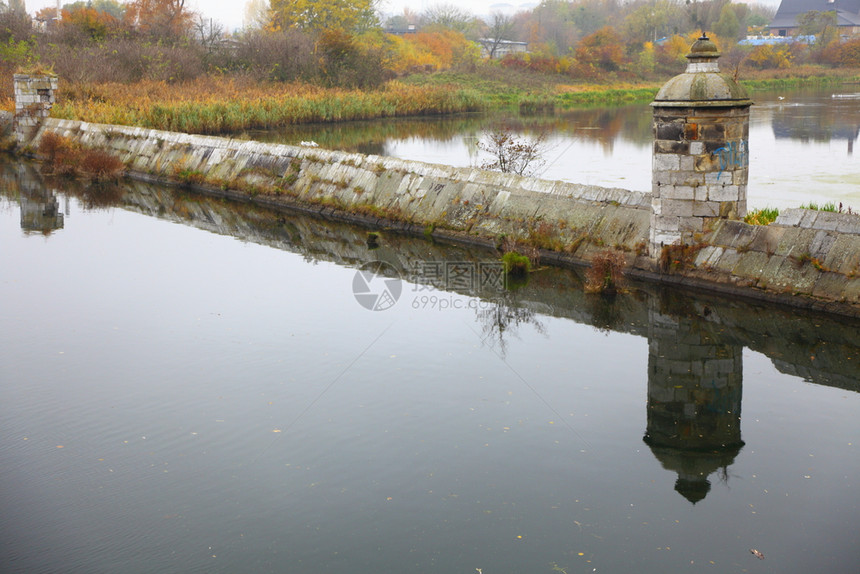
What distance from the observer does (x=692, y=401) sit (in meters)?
9.19

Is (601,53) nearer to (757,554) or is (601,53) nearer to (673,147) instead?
(673,147)

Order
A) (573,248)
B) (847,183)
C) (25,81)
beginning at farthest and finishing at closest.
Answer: (25,81), (847,183), (573,248)

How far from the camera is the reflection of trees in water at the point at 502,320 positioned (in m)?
10.9

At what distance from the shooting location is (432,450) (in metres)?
7.84

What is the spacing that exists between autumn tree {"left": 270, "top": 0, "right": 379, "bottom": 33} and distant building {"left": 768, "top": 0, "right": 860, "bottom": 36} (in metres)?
64.0

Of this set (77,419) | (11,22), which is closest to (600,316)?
(77,419)

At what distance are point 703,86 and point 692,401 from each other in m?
4.73

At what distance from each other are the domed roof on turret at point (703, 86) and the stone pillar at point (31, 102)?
875 inches

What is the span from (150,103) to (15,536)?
2437 centimetres

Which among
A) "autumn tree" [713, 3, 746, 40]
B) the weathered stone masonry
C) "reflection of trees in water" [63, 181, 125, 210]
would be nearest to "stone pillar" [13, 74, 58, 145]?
"reflection of trees in water" [63, 181, 125, 210]

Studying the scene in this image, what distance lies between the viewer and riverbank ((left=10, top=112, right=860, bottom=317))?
37.7 feet

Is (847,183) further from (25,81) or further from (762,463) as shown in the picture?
(25,81)

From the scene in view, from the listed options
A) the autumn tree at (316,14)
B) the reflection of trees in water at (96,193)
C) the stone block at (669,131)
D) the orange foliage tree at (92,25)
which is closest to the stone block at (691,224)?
the stone block at (669,131)

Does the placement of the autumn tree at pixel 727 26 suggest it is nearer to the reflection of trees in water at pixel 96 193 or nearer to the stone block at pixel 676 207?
the reflection of trees in water at pixel 96 193
